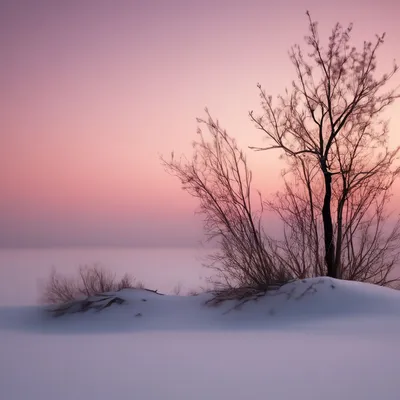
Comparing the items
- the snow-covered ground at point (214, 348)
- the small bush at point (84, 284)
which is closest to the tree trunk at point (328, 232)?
the snow-covered ground at point (214, 348)

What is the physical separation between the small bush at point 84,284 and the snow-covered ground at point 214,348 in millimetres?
2919

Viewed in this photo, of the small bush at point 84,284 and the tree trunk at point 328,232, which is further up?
the tree trunk at point 328,232

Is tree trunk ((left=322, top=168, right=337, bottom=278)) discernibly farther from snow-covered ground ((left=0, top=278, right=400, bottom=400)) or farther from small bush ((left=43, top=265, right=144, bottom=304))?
small bush ((left=43, top=265, right=144, bottom=304))

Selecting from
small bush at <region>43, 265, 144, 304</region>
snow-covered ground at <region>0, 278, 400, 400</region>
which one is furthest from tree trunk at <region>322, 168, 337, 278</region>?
small bush at <region>43, 265, 144, 304</region>

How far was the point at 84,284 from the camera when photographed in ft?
29.9

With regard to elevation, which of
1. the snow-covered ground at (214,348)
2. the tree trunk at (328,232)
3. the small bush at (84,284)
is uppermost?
the tree trunk at (328,232)

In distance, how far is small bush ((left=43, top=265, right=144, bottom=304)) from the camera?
885cm

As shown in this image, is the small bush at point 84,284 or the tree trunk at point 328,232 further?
the small bush at point 84,284

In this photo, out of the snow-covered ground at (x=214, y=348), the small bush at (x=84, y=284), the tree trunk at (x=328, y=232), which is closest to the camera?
the snow-covered ground at (x=214, y=348)

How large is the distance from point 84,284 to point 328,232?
4.67 metres

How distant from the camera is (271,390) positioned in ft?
8.87

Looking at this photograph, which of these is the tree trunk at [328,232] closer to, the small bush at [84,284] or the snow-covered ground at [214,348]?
the snow-covered ground at [214,348]

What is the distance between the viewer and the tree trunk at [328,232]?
7160 millimetres

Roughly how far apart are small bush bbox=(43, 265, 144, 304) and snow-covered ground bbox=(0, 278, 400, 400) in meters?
2.92
